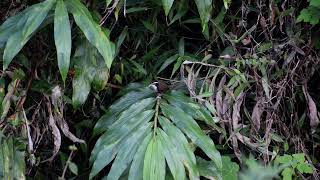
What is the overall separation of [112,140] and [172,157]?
21cm

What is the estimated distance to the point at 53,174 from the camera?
1831mm

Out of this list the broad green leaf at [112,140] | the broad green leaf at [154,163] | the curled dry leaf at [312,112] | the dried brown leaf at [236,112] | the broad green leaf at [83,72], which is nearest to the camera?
the broad green leaf at [154,163]

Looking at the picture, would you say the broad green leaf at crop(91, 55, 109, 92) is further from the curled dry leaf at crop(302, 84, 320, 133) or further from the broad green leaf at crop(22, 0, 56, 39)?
the curled dry leaf at crop(302, 84, 320, 133)

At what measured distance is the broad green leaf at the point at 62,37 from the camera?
4.29ft

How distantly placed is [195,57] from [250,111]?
12.4 inches

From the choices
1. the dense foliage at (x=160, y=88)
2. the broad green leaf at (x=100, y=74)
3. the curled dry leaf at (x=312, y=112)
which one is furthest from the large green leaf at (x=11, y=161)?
the curled dry leaf at (x=312, y=112)

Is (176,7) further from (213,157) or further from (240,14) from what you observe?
(213,157)

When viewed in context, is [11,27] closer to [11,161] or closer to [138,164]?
[11,161]

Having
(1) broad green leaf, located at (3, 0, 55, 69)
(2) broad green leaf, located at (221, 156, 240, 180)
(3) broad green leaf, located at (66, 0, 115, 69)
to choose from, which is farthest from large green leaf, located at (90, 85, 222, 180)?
(1) broad green leaf, located at (3, 0, 55, 69)

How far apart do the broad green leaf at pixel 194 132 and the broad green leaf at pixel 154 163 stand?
121mm

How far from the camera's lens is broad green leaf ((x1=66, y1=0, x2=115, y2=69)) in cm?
135

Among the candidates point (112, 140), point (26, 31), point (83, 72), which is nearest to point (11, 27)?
point (26, 31)

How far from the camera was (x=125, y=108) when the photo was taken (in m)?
1.59

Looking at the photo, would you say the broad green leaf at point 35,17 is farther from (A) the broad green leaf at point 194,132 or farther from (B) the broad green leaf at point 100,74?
(A) the broad green leaf at point 194,132
